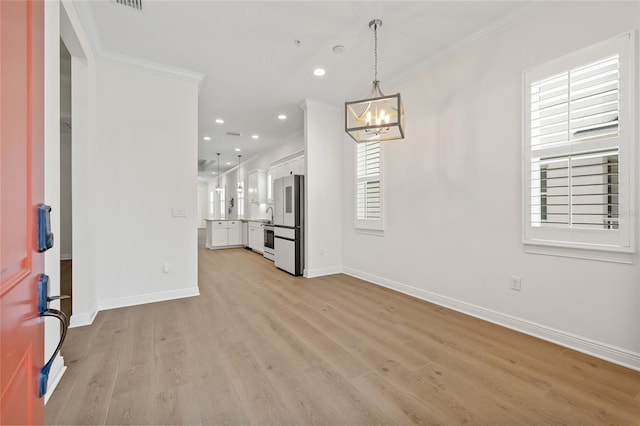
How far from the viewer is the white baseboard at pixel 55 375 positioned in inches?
71.0

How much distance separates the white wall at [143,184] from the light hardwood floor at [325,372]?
464 mm

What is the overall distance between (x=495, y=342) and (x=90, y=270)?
402 cm

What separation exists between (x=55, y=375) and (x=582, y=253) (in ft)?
13.2

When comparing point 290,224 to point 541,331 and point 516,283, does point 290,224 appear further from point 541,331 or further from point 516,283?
point 541,331

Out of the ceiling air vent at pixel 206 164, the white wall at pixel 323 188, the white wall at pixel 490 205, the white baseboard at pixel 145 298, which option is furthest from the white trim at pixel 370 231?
the ceiling air vent at pixel 206 164

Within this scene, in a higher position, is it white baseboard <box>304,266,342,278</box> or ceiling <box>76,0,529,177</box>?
ceiling <box>76,0,529,177</box>

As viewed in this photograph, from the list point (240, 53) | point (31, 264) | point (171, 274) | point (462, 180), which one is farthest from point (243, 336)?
point (240, 53)

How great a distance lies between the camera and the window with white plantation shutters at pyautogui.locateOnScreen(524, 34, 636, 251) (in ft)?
7.00

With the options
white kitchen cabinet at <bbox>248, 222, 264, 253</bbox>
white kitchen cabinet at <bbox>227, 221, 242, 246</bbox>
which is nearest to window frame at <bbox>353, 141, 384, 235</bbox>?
white kitchen cabinet at <bbox>248, 222, 264, 253</bbox>

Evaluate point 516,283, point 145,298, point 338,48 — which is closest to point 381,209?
point 516,283

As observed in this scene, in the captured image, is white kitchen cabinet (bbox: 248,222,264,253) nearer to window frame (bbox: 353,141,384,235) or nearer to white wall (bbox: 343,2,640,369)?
window frame (bbox: 353,141,384,235)

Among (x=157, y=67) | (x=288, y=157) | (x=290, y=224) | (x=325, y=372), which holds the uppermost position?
(x=157, y=67)

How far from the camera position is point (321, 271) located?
16.4ft

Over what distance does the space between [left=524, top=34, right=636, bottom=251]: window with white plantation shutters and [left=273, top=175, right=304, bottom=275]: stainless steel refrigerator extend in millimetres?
3293
